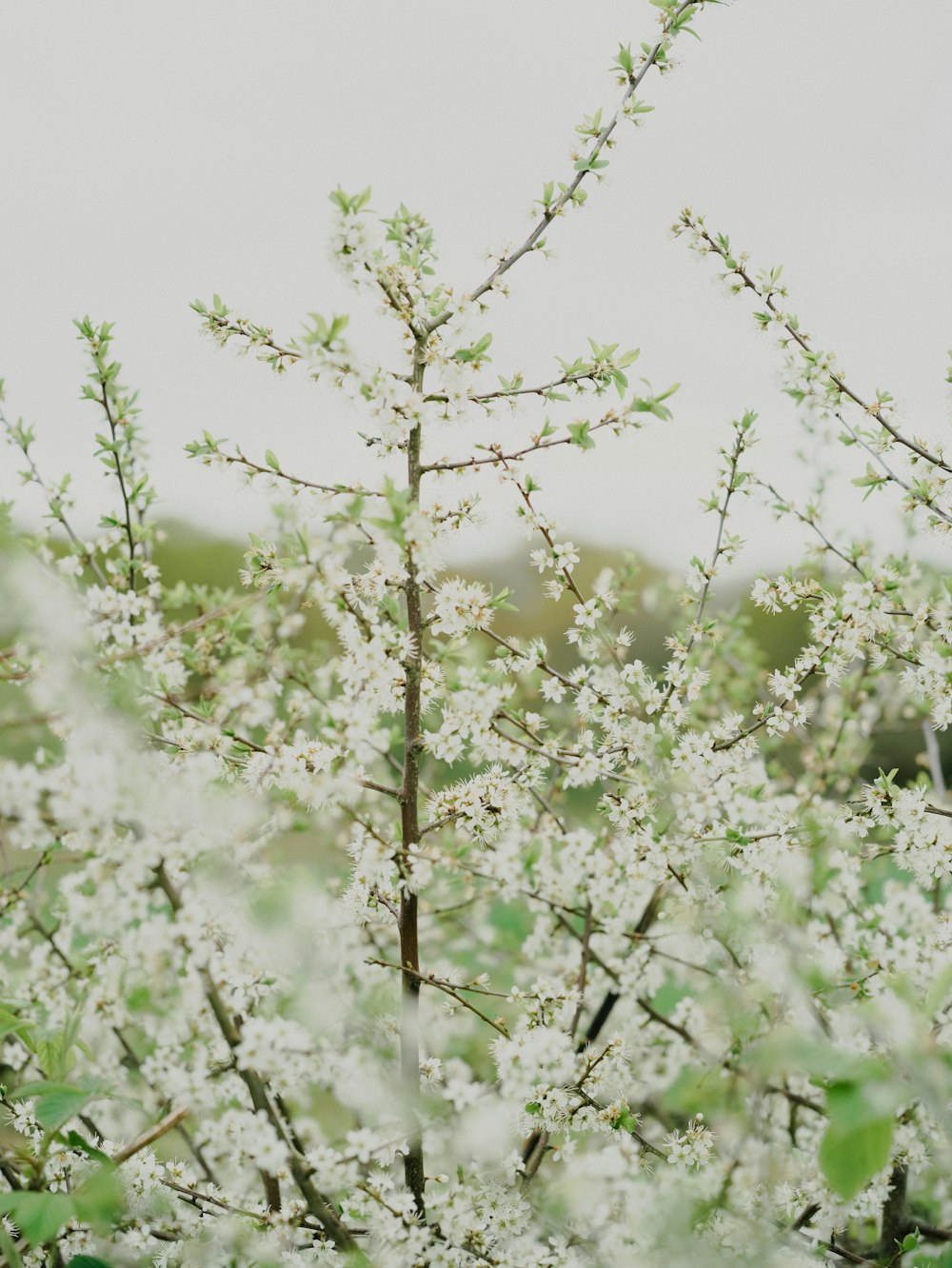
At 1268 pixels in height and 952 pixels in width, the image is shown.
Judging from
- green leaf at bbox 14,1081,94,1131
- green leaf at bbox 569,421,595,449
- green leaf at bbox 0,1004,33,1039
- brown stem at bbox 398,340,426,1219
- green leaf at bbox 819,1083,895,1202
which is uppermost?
green leaf at bbox 569,421,595,449

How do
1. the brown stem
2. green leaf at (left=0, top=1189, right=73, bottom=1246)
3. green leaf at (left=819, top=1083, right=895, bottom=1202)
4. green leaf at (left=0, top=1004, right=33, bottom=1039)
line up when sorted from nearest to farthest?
green leaf at (left=819, top=1083, right=895, bottom=1202)
green leaf at (left=0, top=1189, right=73, bottom=1246)
green leaf at (left=0, top=1004, right=33, bottom=1039)
the brown stem

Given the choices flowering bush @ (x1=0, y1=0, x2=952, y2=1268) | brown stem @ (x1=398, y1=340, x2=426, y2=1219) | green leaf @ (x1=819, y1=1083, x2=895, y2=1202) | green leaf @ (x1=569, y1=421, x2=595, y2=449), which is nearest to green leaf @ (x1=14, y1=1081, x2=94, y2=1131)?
flowering bush @ (x1=0, y1=0, x2=952, y2=1268)

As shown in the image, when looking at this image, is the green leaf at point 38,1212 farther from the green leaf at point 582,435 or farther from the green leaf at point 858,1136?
the green leaf at point 582,435

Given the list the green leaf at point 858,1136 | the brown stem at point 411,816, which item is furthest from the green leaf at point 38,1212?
the green leaf at point 858,1136

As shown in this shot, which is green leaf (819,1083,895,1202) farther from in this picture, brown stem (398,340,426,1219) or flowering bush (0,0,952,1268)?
brown stem (398,340,426,1219)

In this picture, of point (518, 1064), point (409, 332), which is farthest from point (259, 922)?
point (409, 332)

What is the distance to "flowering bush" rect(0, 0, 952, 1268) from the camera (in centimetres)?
150

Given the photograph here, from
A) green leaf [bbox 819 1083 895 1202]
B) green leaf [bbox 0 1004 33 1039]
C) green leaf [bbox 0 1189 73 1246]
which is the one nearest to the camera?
green leaf [bbox 819 1083 895 1202]

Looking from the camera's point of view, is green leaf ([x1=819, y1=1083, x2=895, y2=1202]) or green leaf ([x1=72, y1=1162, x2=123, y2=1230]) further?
green leaf ([x1=72, y1=1162, x2=123, y2=1230])

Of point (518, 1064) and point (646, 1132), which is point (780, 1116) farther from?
point (518, 1064)

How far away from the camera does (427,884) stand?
7.32 feet

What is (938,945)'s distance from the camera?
8.32 feet

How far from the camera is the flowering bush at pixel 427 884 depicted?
4.92 feet

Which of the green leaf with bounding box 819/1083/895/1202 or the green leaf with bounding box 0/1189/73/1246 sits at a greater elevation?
the green leaf with bounding box 819/1083/895/1202
